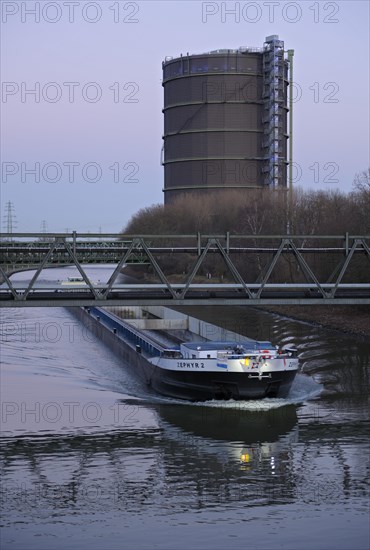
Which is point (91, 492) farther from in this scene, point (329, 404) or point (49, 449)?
point (329, 404)

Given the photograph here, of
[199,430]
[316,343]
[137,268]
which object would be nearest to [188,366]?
[199,430]

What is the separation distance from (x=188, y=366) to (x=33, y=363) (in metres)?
13.2

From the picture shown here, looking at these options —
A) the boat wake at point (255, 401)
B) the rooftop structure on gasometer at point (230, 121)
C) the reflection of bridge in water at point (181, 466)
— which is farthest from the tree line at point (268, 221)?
the reflection of bridge in water at point (181, 466)

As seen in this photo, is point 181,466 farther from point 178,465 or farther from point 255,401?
point 255,401

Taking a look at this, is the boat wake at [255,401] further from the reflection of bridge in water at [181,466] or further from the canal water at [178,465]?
the reflection of bridge in water at [181,466]

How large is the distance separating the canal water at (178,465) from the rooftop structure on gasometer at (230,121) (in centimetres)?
6457

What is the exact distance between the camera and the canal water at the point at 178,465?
19.5 m

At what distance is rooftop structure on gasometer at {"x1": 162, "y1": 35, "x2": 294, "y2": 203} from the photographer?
10500 centimetres

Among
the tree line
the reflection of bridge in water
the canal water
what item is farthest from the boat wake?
the tree line

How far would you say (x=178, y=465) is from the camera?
25109mm

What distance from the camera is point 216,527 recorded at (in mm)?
19891

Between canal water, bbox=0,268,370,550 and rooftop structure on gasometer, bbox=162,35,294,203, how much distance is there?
64572 mm

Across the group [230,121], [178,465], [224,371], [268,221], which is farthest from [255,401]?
[230,121]

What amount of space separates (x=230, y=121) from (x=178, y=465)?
83469 millimetres
